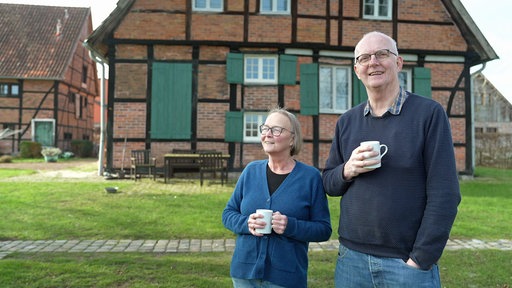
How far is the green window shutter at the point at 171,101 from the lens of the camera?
440 inches

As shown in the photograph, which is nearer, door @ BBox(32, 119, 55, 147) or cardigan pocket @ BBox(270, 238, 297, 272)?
cardigan pocket @ BBox(270, 238, 297, 272)

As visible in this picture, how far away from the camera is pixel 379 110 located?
174 centimetres

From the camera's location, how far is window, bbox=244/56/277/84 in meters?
11.5

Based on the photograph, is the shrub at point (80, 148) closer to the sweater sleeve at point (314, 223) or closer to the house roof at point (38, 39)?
the house roof at point (38, 39)

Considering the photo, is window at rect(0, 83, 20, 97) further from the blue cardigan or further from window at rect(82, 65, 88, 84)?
the blue cardigan

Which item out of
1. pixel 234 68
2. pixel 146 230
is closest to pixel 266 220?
pixel 146 230

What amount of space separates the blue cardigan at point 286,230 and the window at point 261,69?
31.8 ft

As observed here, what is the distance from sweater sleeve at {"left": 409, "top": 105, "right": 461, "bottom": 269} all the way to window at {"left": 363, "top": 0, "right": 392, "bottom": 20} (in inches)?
441

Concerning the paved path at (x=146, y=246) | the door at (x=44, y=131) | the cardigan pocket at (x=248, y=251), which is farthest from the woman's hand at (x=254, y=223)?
the door at (x=44, y=131)

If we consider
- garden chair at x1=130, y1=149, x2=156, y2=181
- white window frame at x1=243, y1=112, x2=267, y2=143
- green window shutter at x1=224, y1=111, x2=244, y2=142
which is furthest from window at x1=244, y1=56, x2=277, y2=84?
garden chair at x1=130, y1=149, x2=156, y2=181

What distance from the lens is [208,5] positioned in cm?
1140

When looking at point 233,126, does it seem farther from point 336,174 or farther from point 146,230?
point 336,174

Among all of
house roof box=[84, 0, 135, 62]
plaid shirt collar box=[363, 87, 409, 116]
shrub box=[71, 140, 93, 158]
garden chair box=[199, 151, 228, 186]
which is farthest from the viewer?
shrub box=[71, 140, 93, 158]

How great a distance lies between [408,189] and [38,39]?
24839 millimetres
